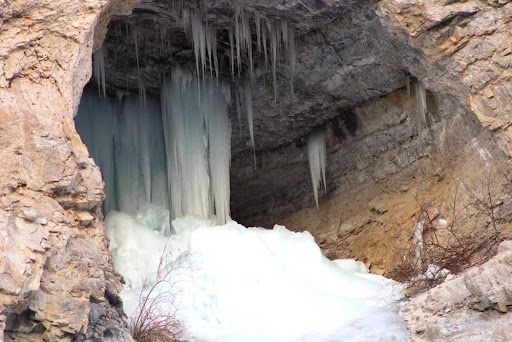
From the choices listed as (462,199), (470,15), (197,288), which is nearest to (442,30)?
(470,15)

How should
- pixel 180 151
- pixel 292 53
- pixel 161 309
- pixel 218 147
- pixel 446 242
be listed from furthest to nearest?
pixel 218 147 → pixel 180 151 → pixel 446 242 → pixel 292 53 → pixel 161 309

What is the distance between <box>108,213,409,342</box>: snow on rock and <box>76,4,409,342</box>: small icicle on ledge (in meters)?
0.01

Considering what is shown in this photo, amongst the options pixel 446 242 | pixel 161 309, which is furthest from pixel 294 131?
pixel 161 309

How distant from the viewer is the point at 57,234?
7730 mm

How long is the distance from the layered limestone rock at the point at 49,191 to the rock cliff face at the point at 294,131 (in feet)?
0.04

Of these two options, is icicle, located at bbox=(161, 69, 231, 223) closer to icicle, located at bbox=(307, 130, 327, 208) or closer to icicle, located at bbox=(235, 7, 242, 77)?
icicle, located at bbox=(235, 7, 242, 77)

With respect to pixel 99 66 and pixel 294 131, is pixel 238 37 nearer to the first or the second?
pixel 99 66

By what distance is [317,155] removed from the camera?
13.6 m

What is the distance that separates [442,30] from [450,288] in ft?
8.49

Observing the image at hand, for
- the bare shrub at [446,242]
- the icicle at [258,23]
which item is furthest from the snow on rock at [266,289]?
the icicle at [258,23]

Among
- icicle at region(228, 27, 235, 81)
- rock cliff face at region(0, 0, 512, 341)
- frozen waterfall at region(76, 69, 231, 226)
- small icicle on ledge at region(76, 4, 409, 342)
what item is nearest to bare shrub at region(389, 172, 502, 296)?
rock cliff face at region(0, 0, 512, 341)

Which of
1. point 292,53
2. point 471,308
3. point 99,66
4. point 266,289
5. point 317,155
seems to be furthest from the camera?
point 317,155

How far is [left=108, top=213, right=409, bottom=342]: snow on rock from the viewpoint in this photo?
9836 millimetres

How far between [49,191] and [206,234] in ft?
12.2
